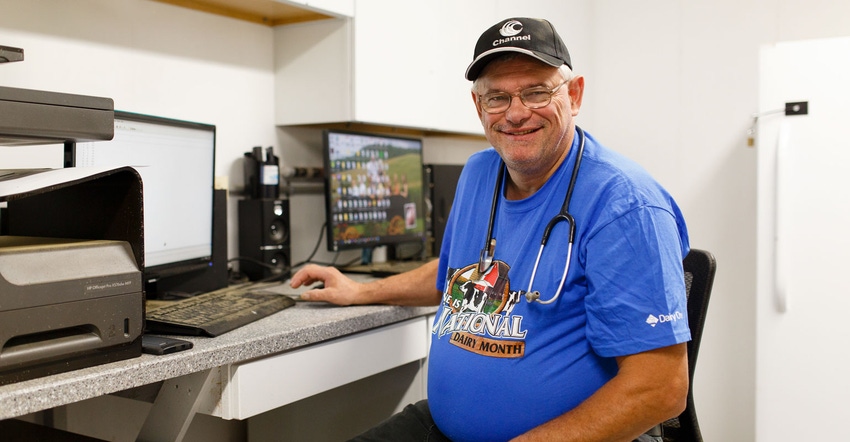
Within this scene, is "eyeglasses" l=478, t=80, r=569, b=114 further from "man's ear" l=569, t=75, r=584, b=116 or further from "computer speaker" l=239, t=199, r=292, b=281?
"computer speaker" l=239, t=199, r=292, b=281

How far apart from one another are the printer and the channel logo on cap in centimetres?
71

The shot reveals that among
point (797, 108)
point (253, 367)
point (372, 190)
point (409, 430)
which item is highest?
point (797, 108)

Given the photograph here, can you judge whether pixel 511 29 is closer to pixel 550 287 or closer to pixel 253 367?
pixel 550 287

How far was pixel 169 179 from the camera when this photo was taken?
5.98 ft

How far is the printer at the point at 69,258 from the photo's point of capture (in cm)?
110

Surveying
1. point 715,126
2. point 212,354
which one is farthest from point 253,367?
point 715,126

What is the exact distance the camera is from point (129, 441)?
5.72 ft

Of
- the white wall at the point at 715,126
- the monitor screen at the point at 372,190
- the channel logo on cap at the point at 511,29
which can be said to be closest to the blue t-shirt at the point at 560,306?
the channel logo on cap at the point at 511,29

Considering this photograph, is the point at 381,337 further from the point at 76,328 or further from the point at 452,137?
the point at 452,137

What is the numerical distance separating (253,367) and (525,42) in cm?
81

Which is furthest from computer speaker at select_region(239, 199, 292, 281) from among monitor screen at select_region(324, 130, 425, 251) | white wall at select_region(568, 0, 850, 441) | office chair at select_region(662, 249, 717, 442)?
white wall at select_region(568, 0, 850, 441)

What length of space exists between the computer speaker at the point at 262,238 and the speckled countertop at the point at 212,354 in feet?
1.43

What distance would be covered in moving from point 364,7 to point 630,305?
4.63ft

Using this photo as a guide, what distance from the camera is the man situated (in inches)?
48.1
